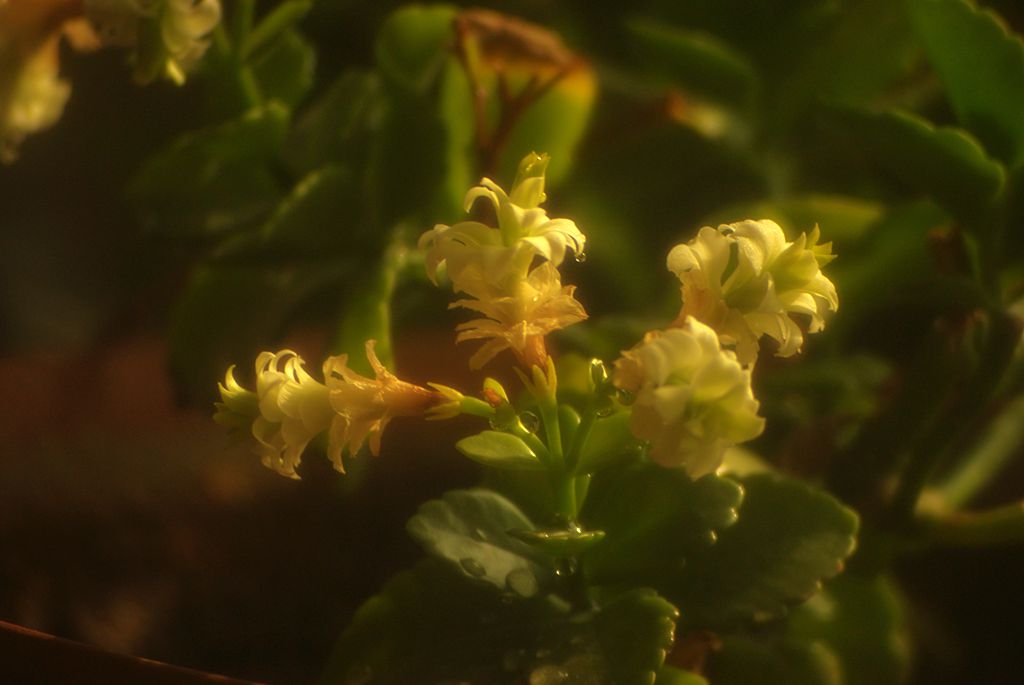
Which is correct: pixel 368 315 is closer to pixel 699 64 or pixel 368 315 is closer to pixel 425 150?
pixel 425 150

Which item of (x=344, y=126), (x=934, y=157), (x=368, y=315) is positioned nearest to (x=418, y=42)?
(x=344, y=126)

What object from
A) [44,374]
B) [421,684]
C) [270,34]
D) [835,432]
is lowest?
[44,374]

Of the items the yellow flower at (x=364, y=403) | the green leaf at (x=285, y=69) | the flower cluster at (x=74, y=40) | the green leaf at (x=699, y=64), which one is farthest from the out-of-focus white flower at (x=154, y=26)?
the green leaf at (x=699, y=64)

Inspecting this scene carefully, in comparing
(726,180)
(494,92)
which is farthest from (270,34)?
(726,180)

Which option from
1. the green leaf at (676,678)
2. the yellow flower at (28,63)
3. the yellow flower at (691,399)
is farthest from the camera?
the yellow flower at (28,63)

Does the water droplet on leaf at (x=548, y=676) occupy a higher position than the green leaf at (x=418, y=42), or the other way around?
the green leaf at (x=418, y=42)

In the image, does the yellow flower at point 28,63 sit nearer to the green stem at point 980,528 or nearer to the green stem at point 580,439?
the green stem at point 580,439

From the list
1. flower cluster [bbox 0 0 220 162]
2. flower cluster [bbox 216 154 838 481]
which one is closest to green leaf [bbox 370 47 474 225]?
flower cluster [bbox 0 0 220 162]

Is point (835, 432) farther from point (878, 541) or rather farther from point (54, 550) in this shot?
point (54, 550)
